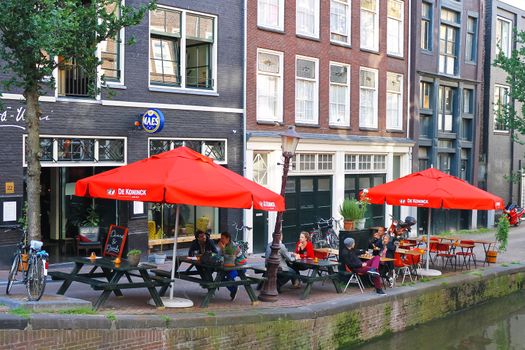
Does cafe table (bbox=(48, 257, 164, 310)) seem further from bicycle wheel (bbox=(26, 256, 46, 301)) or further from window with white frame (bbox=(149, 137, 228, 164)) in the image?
window with white frame (bbox=(149, 137, 228, 164))

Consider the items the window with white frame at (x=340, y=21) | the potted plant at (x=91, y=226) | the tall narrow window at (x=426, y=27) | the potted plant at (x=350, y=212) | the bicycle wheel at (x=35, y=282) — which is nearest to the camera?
the bicycle wheel at (x=35, y=282)

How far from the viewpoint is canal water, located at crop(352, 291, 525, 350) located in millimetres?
14266

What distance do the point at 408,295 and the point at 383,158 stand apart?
13090mm

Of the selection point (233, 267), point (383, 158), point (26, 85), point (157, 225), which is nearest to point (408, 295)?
point (233, 267)

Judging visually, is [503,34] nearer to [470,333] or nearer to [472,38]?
[472,38]

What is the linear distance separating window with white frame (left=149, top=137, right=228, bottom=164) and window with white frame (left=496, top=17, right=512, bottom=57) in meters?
19.0

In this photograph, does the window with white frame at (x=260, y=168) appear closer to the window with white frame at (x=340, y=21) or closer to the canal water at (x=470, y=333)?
the window with white frame at (x=340, y=21)

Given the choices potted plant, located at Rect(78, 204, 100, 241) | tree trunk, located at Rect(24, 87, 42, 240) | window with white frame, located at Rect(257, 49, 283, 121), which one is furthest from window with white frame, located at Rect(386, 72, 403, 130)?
tree trunk, located at Rect(24, 87, 42, 240)

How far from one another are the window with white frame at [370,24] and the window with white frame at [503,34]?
1005 cm

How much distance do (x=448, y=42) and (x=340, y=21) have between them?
7848 mm

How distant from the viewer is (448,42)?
3103 centimetres

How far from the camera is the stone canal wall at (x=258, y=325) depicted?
9695mm

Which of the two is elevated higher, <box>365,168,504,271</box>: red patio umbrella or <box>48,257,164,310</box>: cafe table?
<box>365,168,504,271</box>: red patio umbrella

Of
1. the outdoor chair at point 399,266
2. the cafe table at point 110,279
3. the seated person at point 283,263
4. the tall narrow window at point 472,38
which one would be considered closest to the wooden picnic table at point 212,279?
the cafe table at point 110,279
